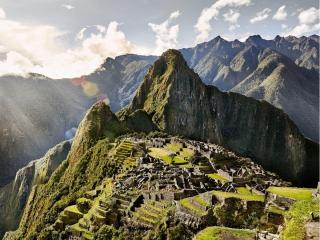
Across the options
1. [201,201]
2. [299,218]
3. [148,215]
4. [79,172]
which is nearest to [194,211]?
[201,201]

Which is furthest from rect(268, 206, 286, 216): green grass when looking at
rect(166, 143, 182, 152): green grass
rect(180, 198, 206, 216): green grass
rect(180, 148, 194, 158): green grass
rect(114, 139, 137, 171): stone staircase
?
rect(166, 143, 182, 152): green grass

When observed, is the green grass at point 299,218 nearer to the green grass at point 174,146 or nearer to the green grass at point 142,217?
the green grass at point 142,217

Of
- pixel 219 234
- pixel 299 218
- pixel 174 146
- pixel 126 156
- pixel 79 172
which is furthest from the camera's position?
pixel 174 146

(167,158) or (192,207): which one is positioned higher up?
(167,158)

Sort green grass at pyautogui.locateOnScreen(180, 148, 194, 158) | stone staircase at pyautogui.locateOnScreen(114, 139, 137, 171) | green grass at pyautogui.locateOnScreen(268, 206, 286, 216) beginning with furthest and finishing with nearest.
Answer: green grass at pyautogui.locateOnScreen(180, 148, 194, 158) → stone staircase at pyautogui.locateOnScreen(114, 139, 137, 171) → green grass at pyautogui.locateOnScreen(268, 206, 286, 216)

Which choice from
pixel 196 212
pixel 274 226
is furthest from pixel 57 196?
pixel 274 226

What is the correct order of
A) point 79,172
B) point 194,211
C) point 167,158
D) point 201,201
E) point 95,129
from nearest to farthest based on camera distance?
point 194,211
point 201,201
point 167,158
point 79,172
point 95,129

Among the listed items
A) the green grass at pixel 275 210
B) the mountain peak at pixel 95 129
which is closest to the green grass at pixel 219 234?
the green grass at pixel 275 210

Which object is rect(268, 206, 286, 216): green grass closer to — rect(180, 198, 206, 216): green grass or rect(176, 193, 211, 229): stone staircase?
rect(176, 193, 211, 229): stone staircase

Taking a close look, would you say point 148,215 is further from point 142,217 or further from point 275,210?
point 275,210
